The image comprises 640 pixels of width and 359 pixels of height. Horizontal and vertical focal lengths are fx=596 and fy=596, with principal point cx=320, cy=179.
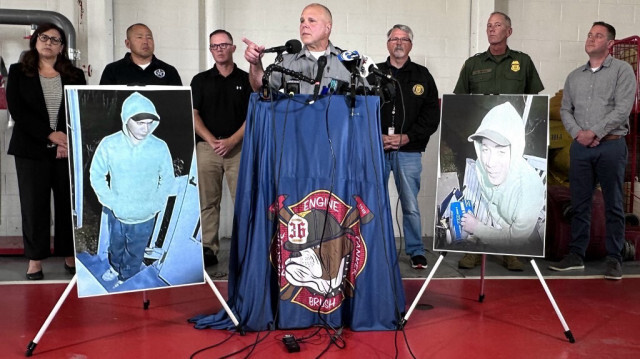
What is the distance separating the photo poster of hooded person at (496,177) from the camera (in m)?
3.19

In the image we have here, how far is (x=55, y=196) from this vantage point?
413 centimetres

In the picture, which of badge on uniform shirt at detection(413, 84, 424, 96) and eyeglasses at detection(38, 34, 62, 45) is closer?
eyeglasses at detection(38, 34, 62, 45)

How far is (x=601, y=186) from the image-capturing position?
179 inches

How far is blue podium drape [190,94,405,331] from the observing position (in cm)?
297

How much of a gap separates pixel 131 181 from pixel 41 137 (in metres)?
1.52

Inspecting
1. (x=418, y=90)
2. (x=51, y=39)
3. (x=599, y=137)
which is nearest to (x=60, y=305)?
(x=51, y=39)

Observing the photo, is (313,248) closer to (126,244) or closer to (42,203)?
(126,244)

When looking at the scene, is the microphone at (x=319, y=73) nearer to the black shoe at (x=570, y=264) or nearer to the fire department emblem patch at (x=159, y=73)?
the fire department emblem patch at (x=159, y=73)

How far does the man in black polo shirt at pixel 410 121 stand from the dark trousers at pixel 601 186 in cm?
115

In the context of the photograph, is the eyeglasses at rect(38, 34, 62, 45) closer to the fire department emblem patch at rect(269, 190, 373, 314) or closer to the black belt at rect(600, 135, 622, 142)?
the fire department emblem patch at rect(269, 190, 373, 314)

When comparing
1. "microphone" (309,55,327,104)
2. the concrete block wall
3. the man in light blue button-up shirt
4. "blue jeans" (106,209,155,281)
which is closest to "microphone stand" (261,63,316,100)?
"microphone" (309,55,327,104)

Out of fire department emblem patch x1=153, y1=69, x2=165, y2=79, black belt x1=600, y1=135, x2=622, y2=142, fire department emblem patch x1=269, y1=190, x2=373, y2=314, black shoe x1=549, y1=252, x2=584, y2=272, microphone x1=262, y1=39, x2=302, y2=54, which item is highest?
fire department emblem patch x1=153, y1=69, x2=165, y2=79

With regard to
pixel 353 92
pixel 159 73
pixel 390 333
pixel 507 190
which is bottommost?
pixel 390 333

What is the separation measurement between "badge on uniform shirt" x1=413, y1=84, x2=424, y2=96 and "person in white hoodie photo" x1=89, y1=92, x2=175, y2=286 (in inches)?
88.8
